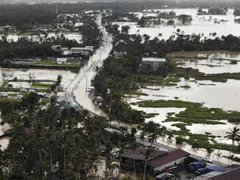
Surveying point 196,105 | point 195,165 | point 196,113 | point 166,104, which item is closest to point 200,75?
point 196,105

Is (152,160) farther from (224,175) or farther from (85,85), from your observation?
(85,85)

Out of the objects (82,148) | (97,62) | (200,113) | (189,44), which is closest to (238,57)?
(189,44)

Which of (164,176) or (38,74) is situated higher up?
(38,74)

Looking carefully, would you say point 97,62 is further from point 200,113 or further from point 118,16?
point 118,16

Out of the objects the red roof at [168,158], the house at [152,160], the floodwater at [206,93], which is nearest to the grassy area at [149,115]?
the floodwater at [206,93]

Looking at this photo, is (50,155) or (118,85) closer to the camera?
(50,155)

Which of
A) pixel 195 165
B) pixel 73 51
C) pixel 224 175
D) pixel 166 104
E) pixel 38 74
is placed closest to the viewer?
pixel 224 175

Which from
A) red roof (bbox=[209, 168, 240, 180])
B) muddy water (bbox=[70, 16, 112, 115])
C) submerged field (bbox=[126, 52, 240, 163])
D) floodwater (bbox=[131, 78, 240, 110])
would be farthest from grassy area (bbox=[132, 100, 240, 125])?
red roof (bbox=[209, 168, 240, 180])
